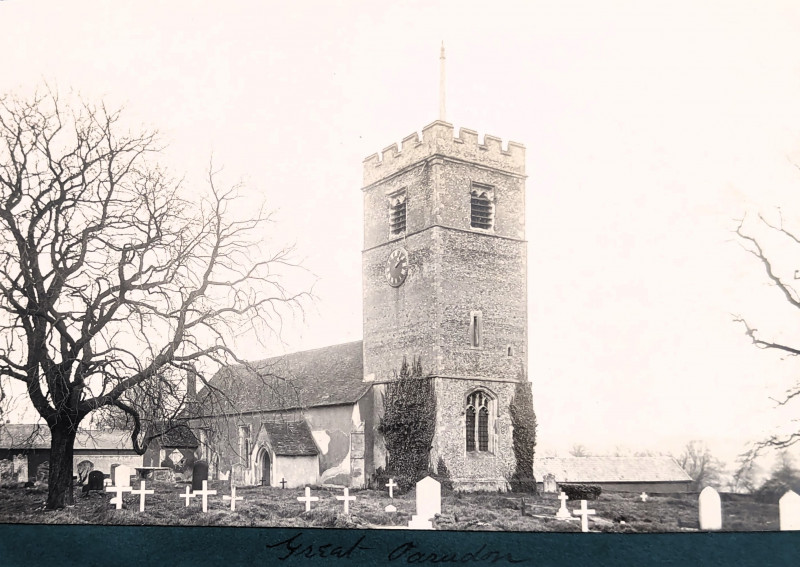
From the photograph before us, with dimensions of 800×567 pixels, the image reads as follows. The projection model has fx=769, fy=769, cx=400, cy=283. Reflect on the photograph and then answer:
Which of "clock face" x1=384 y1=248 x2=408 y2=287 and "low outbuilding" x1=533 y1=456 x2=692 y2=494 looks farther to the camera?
"clock face" x1=384 y1=248 x2=408 y2=287

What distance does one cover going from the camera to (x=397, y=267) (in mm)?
12508

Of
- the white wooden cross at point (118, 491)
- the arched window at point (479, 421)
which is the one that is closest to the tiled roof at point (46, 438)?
the white wooden cross at point (118, 491)

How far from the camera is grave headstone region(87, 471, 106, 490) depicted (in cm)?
1005

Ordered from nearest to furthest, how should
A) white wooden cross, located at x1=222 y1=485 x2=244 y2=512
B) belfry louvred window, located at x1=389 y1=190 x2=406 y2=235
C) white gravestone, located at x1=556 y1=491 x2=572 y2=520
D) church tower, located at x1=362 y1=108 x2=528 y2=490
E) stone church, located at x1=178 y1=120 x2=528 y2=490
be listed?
white gravestone, located at x1=556 y1=491 x2=572 y2=520, white wooden cross, located at x1=222 y1=485 x2=244 y2=512, stone church, located at x1=178 y1=120 x2=528 y2=490, church tower, located at x1=362 y1=108 x2=528 y2=490, belfry louvred window, located at x1=389 y1=190 x2=406 y2=235

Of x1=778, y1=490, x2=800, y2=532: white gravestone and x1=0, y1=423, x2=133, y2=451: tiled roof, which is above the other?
x1=0, y1=423, x2=133, y2=451: tiled roof

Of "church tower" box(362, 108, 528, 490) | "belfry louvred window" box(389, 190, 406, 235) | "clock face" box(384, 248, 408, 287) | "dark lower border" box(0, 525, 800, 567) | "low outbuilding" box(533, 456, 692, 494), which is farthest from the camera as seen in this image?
"clock face" box(384, 248, 408, 287)

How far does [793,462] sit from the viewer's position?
977cm

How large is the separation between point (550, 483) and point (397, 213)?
4714mm

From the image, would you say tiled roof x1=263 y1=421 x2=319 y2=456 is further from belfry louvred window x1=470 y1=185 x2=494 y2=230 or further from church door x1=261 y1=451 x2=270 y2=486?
belfry louvred window x1=470 y1=185 x2=494 y2=230

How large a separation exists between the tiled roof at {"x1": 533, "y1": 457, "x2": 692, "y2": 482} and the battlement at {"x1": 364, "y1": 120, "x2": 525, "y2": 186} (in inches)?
165

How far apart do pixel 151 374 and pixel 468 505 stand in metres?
4.61

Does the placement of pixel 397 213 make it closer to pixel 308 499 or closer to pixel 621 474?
pixel 308 499

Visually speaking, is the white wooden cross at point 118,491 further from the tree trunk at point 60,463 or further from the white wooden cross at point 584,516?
the white wooden cross at point 584,516

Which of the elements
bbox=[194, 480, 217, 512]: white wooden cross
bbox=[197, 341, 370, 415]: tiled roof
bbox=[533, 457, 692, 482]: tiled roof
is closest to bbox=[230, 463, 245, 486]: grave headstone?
bbox=[194, 480, 217, 512]: white wooden cross
